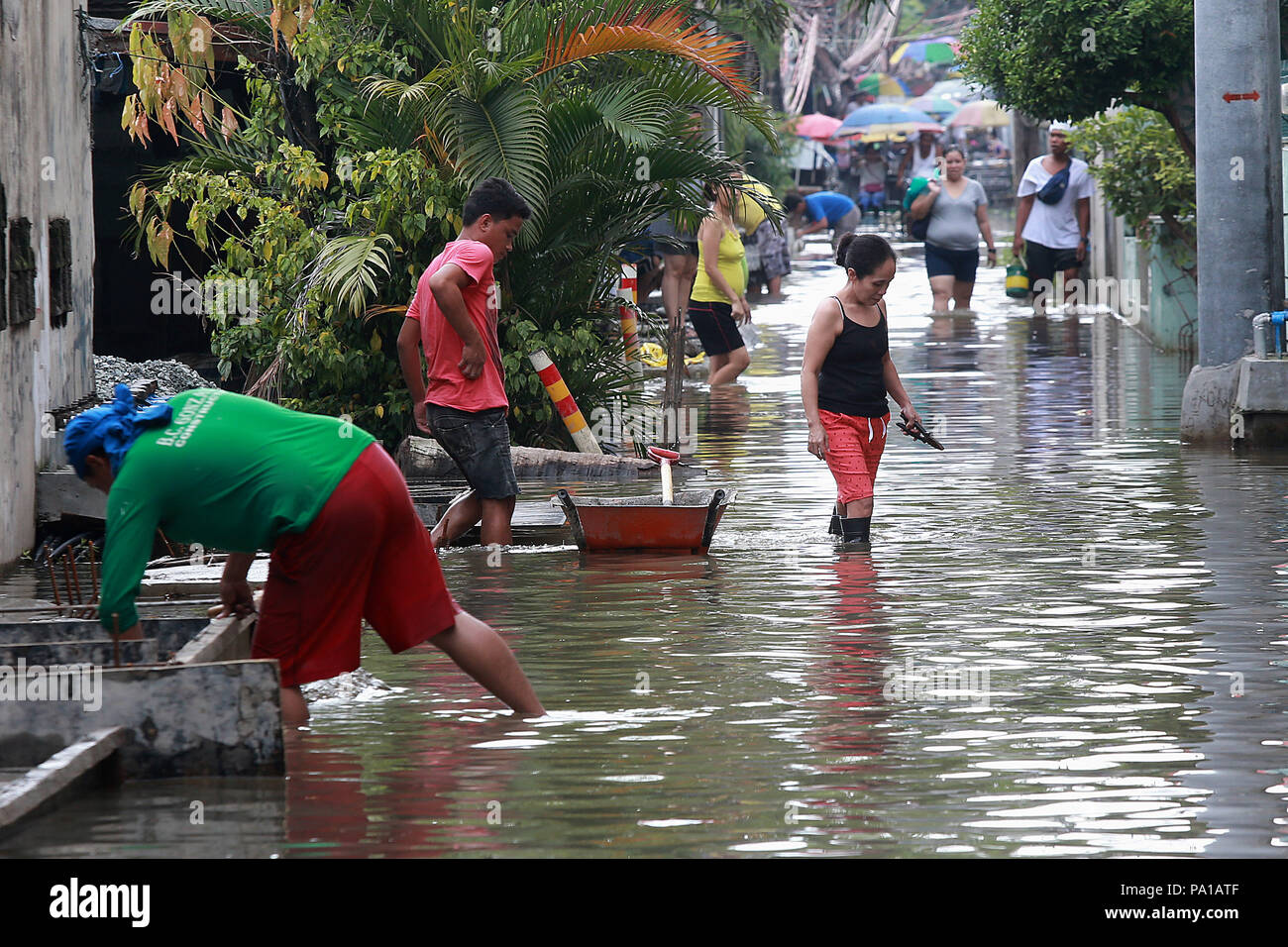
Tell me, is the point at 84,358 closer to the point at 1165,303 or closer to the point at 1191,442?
the point at 1191,442

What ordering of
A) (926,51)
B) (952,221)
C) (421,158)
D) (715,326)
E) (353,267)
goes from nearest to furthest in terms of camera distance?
(353,267) < (421,158) < (715,326) < (952,221) < (926,51)

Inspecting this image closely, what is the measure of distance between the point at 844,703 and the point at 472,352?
328 cm

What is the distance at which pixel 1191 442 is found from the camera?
48.6 feet

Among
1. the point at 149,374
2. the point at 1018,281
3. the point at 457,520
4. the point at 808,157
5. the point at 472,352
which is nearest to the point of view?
the point at 472,352

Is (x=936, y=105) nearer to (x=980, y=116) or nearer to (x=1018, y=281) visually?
(x=980, y=116)

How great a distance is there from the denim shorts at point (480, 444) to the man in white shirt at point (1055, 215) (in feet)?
47.6

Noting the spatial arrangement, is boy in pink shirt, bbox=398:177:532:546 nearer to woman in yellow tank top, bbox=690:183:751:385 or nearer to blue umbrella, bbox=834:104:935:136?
woman in yellow tank top, bbox=690:183:751:385

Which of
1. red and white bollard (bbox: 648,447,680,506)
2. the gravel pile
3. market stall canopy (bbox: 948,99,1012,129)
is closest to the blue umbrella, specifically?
market stall canopy (bbox: 948,99,1012,129)

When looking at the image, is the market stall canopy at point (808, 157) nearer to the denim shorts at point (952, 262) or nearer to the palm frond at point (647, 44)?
the denim shorts at point (952, 262)

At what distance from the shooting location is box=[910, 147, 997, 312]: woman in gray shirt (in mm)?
24391

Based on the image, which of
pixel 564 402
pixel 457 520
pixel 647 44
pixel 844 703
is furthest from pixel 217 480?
pixel 647 44

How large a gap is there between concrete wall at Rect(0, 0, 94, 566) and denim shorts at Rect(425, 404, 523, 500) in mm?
2182

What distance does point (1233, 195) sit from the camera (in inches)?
591
